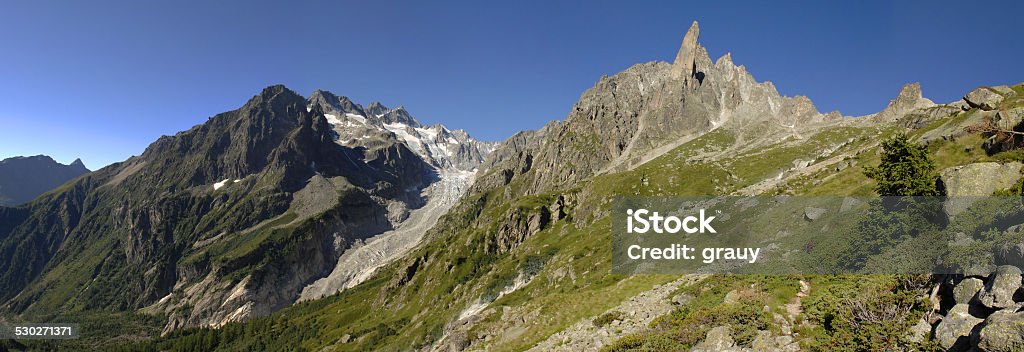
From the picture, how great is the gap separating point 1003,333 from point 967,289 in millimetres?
6635

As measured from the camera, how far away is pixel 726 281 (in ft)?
156

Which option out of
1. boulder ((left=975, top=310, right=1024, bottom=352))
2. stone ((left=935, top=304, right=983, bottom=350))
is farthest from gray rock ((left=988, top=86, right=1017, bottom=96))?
boulder ((left=975, top=310, right=1024, bottom=352))

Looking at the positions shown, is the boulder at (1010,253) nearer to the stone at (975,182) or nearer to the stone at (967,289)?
the stone at (967,289)

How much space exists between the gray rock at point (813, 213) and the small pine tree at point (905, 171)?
757 inches

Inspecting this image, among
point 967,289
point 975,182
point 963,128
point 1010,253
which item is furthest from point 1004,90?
point 967,289

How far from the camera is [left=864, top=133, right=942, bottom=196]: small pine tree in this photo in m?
37.4

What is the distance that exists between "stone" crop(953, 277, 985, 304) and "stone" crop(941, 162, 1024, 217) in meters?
11.7

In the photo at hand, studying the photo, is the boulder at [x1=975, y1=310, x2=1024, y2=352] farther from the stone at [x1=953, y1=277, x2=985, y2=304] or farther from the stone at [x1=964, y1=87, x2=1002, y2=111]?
the stone at [x1=964, y1=87, x2=1002, y2=111]

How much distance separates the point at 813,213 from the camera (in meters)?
62.0

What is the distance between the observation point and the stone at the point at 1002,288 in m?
22.1

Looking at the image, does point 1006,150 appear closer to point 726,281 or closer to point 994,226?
point 994,226

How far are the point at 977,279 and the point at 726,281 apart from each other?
23.2 meters

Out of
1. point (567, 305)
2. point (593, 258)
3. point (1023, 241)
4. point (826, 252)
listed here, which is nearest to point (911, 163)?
point (826, 252)

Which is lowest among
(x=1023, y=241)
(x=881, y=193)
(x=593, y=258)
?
(x=593, y=258)
